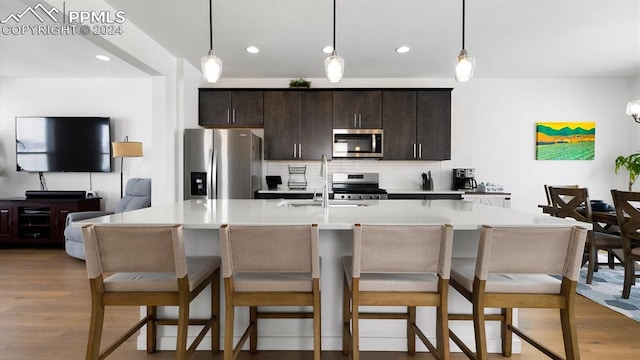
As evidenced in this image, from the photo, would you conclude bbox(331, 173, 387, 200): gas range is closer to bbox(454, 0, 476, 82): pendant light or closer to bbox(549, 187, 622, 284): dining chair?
bbox(549, 187, 622, 284): dining chair

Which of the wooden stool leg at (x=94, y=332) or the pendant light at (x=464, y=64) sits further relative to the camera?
the pendant light at (x=464, y=64)

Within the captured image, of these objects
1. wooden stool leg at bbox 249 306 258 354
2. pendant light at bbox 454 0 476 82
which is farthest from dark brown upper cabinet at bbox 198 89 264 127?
wooden stool leg at bbox 249 306 258 354

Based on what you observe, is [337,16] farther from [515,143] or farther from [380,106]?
[515,143]

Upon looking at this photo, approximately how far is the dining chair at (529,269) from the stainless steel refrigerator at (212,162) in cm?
313

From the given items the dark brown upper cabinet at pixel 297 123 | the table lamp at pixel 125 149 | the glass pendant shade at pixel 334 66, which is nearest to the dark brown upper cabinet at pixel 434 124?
the dark brown upper cabinet at pixel 297 123

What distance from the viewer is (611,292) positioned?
2932 millimetres

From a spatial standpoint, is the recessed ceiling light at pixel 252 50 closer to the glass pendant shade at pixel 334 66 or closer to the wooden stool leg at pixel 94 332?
the glass pendant shade at pixel 334 66

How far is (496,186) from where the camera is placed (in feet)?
15.0

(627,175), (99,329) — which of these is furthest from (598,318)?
(627,175)

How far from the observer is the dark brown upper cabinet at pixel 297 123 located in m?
4.48

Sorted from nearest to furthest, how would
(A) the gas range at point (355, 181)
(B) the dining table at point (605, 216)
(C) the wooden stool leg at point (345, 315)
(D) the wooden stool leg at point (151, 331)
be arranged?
(C) the wooden stool leg at point (345, 315), (D) the wooden stool leg at point (151, 331), (B) the dining table at point (605, 216), (A) the gas range at point (355, 181)

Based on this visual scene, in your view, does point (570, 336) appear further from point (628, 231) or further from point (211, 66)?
point (211, 66)

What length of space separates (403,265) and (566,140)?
483 centimetres

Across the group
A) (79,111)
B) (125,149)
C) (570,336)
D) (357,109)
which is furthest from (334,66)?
(79,111)
